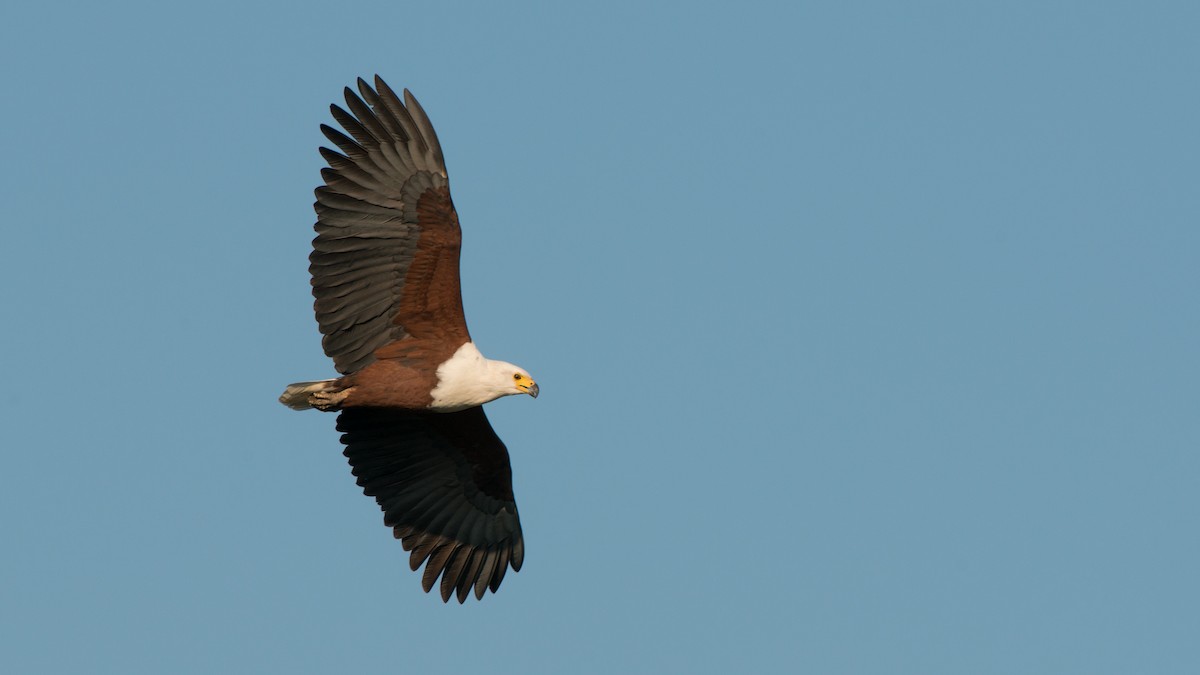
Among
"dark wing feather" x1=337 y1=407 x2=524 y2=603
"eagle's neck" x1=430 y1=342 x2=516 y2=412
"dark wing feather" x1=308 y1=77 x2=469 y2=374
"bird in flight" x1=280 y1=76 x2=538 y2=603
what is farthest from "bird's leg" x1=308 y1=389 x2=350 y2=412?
"dark wing feather" x1=337 y1=407 x2=524 y2=603

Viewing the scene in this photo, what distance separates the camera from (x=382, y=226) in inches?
621

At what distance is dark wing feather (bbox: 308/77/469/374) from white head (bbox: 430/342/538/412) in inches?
11.8

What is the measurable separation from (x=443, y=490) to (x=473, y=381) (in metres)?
2.29

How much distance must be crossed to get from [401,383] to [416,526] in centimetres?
243

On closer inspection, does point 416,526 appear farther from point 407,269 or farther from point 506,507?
point 407,269

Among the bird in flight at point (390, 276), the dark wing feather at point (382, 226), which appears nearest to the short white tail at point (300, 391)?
the bird in flight at point (390, 276)

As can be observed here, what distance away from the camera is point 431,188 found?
15.7 metres

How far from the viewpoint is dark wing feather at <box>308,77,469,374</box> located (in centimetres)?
1574

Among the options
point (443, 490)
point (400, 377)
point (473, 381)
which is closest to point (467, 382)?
point (473, 381)

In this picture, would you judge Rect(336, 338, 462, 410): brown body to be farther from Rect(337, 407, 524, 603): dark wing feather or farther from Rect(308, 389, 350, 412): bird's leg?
Rect(337, 407, 524, 603): dark wing feather

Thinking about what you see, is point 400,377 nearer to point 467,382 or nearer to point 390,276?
point 467,382

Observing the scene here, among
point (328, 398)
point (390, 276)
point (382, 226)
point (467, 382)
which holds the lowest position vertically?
point (328, 398)

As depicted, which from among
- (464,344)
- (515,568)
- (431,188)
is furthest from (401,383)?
(515,568)

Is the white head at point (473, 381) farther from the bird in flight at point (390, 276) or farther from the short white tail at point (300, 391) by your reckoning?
the short white tail at point (300, 391)
